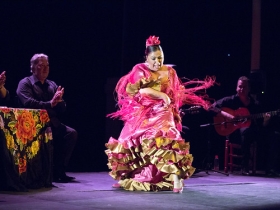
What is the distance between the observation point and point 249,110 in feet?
30.1

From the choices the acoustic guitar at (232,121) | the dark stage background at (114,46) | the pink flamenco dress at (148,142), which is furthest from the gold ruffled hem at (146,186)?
the acoustic guitar at (232,121)

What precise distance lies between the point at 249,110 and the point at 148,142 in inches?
124

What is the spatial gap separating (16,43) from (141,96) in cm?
246

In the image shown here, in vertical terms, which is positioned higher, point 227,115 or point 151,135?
point 227,115

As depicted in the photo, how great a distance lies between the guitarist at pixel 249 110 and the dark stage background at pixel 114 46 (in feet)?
1.44

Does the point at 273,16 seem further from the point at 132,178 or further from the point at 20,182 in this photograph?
the point at 20,182

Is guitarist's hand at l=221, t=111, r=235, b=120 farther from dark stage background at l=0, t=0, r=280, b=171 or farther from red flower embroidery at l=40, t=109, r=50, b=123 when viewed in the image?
red flower embroidery at l=40, t=109, r=50, b=123

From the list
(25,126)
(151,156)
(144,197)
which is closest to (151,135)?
(151,156)

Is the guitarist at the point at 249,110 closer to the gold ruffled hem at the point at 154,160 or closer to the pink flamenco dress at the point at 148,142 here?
the pink flamenco dress at the point at 148,142

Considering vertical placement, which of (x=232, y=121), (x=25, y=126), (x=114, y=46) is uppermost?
(x=114, y=46)

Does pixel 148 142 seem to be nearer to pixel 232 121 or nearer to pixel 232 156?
pixel 232 121

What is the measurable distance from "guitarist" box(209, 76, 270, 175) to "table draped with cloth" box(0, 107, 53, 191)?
10.2ft

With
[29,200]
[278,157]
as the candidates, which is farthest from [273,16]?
[29,200]

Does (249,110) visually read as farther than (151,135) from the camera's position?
Yes
